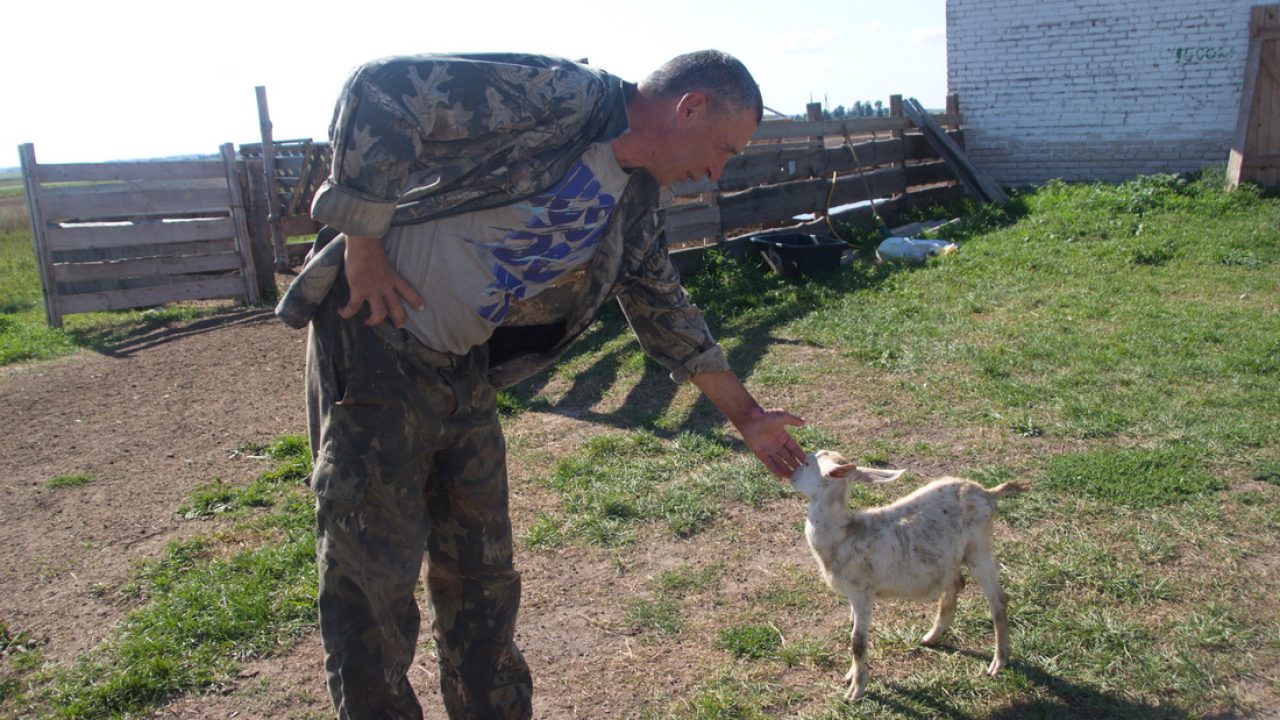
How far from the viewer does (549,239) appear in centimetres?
248

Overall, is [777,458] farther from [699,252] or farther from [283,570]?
[699,252]

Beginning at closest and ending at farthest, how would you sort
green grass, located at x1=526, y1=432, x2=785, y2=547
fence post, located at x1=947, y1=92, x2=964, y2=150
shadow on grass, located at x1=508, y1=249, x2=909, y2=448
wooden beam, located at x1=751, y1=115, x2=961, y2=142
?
1. green grass, located at x1=526, y1=432, x2=785, y2=547
2. shadow on grass, located at x1=508, y1=249, x2=909, y2=448
3. wooden beam, located at x1=751, y1=115, x2=961, y2=142
4. fence post, located at x1=947, y1=92, x2=964, y2=150

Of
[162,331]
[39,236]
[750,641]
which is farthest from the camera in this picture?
[39,236]

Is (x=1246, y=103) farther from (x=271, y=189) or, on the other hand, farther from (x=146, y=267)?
(x=146, y=267)

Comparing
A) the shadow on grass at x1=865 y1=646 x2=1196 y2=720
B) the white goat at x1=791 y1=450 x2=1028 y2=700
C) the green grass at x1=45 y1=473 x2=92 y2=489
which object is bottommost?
the shadow on grass at x1=865 y1=646 x2=1196 y2=720

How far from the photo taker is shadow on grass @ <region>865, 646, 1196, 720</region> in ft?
10.3

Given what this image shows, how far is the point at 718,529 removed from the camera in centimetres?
474

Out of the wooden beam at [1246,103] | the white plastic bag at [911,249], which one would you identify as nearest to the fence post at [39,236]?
the white plastic bag at [911,249]

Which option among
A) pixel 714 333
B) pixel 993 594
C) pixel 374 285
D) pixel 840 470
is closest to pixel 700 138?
pixel 374 285

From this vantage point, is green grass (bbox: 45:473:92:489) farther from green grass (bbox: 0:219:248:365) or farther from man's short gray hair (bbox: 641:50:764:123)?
man's short gray hair (bbox: 641:50:764:123)

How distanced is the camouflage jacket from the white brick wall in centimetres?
1467

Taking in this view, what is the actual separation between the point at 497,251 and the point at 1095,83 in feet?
50.8

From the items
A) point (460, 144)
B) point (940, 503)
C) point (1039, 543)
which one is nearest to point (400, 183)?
point (460, 144)

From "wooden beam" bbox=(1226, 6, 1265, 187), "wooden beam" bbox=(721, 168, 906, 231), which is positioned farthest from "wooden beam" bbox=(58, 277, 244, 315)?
"wooden beam" bbox=(1226, 6, 1265, 187)
